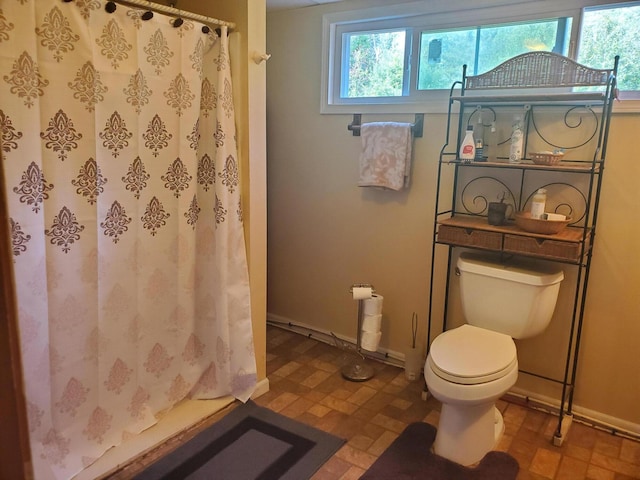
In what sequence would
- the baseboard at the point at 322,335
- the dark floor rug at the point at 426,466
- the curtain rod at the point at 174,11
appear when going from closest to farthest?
the curtain rod at the point at 174,11
the dark floor rug at the point at 426,466
the baseboard at the point at 322,335

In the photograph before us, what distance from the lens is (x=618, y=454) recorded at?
215cm

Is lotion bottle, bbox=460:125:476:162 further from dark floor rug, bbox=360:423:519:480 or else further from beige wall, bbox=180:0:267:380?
dark floor rug, bbox=360:423:519:480

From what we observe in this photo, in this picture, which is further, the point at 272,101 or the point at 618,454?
the point at 272,101

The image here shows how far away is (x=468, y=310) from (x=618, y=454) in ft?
2.82

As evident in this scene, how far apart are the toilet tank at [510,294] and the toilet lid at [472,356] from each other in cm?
8

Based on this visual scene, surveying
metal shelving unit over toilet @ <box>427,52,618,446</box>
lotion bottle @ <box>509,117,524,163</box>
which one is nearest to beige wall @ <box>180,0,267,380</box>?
metal shelving unit over toilet @ <box>427,52,618,446</box>

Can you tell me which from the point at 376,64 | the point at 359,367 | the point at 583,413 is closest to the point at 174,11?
the point at 376,64

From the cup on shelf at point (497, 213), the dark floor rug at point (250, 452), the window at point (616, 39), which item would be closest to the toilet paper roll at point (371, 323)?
the dark floor rug at point (250, 452)

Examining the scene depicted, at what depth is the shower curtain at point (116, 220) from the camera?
1.64 meters

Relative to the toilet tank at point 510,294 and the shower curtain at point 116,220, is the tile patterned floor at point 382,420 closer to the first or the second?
the shower curtain at point 116,220

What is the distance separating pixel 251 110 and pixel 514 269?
4.57 ft

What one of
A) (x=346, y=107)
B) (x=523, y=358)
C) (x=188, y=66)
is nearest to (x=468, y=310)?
(x=523, y=358)

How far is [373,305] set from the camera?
2.71 metres

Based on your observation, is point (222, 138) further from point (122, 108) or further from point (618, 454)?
point (618, 454)
